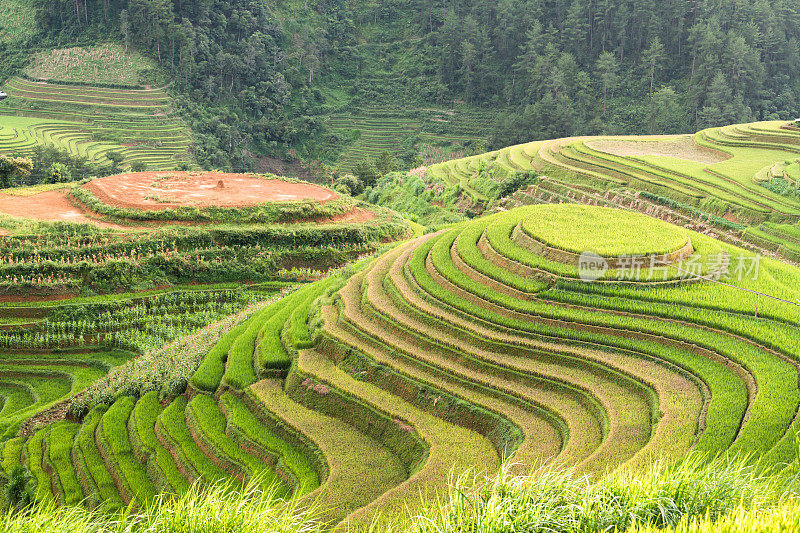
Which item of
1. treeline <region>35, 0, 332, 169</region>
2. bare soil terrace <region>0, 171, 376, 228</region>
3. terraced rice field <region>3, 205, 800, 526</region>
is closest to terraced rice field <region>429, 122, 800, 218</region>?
bare soil terrace <region>0, 171, 376, 228</region>

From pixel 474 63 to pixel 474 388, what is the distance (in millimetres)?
51202

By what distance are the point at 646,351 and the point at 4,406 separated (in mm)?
14438

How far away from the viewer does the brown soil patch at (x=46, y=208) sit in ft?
77.2

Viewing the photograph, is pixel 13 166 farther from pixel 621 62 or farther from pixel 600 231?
pixel 621 62

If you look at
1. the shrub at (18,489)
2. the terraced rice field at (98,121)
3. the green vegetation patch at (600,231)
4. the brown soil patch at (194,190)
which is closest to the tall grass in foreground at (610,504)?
the green vegetation patch at (600,231)

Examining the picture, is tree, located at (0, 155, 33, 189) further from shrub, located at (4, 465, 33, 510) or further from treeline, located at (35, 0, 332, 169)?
treeline, located at (35, 0, 332, 169)

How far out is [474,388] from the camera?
40.0ft

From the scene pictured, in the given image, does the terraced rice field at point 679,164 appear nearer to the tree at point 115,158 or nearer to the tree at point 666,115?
the tree at point 666,115

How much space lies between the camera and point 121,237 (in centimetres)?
2200

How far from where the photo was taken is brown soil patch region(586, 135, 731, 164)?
32188mm

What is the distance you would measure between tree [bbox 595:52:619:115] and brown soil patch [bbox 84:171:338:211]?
31950 mm

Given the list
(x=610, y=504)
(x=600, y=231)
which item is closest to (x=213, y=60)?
(x=600, y=231)

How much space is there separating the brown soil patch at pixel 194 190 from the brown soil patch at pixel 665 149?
15.0 meters

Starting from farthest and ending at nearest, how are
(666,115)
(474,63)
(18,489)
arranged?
1. (474,63)
2. (666,115)
3. (18,489)
